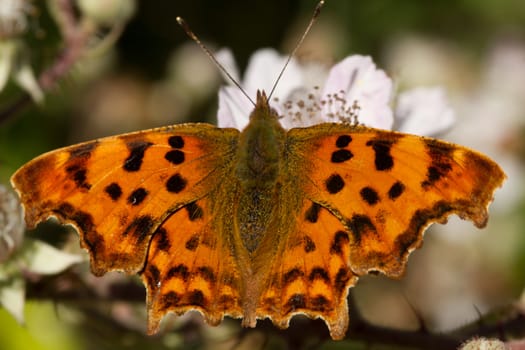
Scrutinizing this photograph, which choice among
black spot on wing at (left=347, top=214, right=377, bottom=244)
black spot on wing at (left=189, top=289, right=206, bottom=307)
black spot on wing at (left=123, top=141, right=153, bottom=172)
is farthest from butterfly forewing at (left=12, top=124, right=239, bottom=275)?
black spot on wing at (left=347, top=214, right=377, bottom=244)

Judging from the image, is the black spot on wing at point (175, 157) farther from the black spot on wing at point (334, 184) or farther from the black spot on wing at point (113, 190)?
the black spot on wing at point (334, 184)

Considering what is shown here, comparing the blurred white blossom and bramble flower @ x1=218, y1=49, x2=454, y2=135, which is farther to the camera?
the blurred white blossom

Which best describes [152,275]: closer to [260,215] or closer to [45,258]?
[260,215]

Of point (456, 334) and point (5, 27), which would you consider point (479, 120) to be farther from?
point (5, 27)

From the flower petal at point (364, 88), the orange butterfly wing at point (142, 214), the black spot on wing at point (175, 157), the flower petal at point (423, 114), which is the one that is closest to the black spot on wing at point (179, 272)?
the orange butterfly wing at point (142, 214)

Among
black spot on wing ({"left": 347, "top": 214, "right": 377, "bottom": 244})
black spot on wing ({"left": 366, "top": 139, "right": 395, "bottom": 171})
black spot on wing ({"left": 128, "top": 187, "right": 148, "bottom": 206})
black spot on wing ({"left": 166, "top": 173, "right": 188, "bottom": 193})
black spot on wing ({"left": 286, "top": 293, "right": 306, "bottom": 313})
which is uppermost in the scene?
black spot on wing ({"left": 128, "top": 187, "right": 148, "bottom": 206})

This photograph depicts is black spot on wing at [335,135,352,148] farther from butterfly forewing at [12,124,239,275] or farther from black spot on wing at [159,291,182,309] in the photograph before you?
black spot on wing at [159,291,182,309]

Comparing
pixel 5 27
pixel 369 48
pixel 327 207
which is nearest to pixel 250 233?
pixel 327 207

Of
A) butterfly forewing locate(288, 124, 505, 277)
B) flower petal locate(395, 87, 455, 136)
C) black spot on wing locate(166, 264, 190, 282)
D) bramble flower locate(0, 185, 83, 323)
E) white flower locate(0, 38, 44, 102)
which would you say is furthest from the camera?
white flower locate(0, 38, 44, 102)
